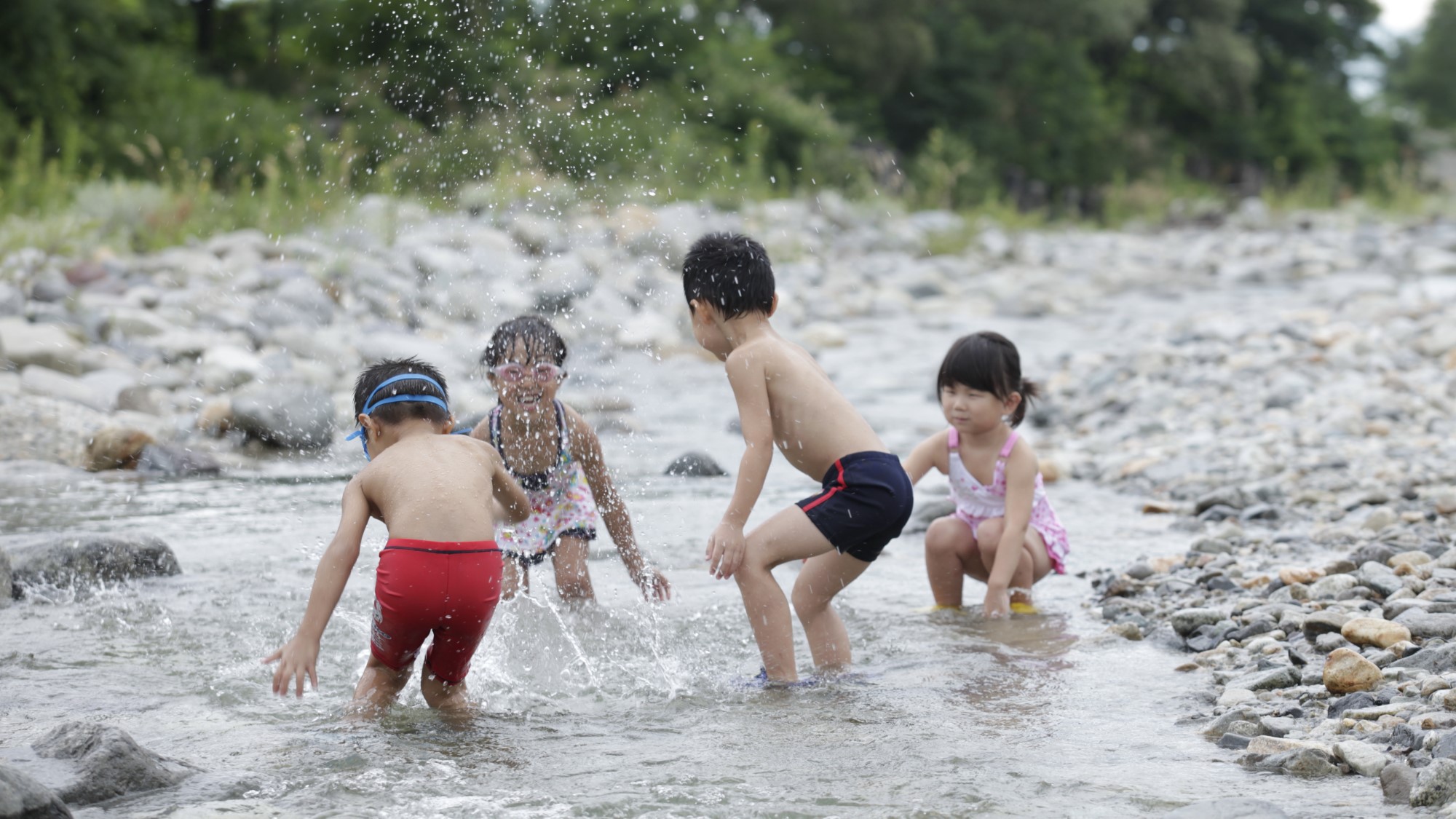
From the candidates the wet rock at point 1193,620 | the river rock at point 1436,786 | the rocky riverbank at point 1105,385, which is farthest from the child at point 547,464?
the river rock at point 1436,786

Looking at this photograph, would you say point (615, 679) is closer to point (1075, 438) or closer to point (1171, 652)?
point (1171, 652)

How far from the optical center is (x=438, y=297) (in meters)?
11.1

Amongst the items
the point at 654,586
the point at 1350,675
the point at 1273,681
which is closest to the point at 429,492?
the point at 654,586

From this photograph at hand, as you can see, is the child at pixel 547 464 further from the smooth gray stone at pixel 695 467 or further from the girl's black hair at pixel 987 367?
the smooth gray stone at pixel 695 467

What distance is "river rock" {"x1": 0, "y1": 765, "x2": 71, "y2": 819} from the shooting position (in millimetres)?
2273

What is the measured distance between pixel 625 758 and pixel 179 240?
394 inches

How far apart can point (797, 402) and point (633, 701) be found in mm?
910

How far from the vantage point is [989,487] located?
4.35 m

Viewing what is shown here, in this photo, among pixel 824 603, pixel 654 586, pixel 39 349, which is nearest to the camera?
pixel 824 603

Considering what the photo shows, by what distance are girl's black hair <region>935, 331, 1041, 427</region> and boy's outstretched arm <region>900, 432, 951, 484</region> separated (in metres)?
0.23

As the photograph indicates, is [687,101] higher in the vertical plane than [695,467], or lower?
higher

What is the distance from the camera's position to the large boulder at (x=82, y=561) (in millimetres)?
4367

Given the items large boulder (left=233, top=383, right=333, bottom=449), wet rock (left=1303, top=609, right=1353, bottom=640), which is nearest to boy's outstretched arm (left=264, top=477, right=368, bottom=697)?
wet rock (left=1303, top=609, right=1353, bottom=640)

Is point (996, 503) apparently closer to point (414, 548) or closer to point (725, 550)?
point (725, 550)
